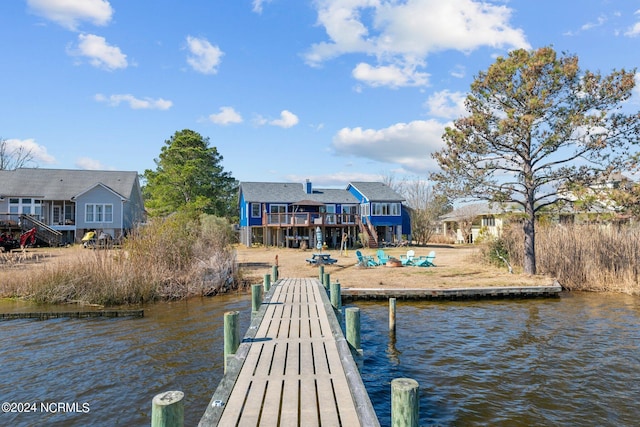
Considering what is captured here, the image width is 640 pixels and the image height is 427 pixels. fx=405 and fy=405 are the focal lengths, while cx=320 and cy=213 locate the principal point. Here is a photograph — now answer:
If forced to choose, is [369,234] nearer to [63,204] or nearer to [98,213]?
Result: [98,213]

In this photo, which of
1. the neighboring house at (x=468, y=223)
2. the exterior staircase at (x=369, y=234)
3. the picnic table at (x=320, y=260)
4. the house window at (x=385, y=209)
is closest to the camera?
the picnic table at (x=320, y=260)

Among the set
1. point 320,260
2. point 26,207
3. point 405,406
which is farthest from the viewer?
point 26,207

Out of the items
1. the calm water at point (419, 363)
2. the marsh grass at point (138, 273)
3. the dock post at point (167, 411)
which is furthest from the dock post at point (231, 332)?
the marsh grass at point (138, 273)

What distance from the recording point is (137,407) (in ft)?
24.2

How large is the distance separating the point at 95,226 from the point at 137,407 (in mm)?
33969

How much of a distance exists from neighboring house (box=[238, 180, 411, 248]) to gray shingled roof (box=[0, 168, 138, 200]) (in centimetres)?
1210

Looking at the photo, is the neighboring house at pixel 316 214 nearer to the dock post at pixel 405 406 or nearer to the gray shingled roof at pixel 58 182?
the gray shingled roof at pixel 58 182

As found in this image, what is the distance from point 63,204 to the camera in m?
37.2

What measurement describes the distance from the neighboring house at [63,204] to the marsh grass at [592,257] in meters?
31.4

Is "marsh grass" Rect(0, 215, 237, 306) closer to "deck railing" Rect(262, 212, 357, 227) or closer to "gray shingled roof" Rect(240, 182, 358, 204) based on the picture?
"deck railing" Rect(262, 212, 357, 227)

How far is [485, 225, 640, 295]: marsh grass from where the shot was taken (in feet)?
58.9

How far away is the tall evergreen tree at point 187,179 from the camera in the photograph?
39.8 meters

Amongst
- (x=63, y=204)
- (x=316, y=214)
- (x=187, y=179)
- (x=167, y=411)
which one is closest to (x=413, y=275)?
(x=167, y=411)

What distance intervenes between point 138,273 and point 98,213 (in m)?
24.7
